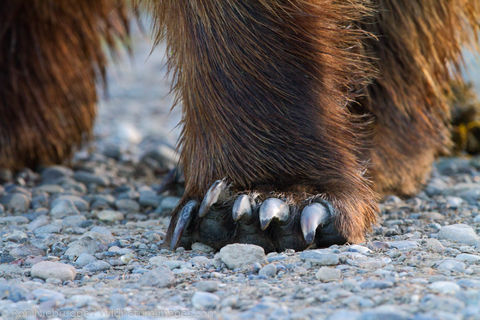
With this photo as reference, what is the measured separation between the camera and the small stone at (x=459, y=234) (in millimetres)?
2149

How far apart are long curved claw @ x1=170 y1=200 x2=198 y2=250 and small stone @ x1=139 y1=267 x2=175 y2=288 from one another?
26cm

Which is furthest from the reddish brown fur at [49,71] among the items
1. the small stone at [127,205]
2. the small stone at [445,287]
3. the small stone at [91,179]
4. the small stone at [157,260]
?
the small stone at [445,287]

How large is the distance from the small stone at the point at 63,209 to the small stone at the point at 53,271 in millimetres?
857

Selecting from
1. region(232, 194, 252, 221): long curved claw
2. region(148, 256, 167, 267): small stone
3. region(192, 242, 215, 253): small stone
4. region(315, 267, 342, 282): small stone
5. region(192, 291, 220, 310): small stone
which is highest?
region(232, 194, 252, 221): long curved claw

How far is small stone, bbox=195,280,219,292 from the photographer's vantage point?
1727mm

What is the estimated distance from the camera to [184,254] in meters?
2.06

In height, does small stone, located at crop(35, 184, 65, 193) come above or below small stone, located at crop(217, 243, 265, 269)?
above

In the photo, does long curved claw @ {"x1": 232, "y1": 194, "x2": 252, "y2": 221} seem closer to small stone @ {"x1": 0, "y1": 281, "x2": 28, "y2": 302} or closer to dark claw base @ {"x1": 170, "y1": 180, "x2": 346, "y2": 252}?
dark claw base @ {"x1": 170, "y1": 180, "x2": 346, "y2": 252}

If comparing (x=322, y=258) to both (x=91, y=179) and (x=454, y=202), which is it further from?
(x=91, y=179)

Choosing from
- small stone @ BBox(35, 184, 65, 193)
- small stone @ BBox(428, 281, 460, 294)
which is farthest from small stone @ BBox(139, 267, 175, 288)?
small stone @ BBox(35, 184, 65, 193)

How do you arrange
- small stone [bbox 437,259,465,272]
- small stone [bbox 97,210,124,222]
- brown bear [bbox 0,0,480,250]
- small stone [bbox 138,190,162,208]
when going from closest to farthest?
small stone [bbox 437,259,465,272], brown bear [bbox 0,0,480,250], small stone [bbox 97,210,124,222], small stone [bbox 138,190,162,208]

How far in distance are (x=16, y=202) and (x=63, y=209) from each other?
28cm

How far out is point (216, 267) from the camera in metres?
1.92

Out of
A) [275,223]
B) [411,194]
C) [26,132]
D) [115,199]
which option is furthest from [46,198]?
[411,194]
